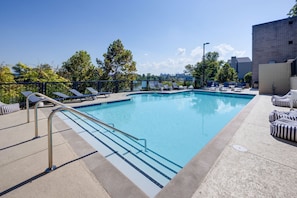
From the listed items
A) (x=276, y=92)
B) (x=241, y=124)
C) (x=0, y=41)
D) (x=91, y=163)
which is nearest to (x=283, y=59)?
(x=276, y=92)

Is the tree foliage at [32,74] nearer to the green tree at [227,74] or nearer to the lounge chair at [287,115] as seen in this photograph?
the lounge chair at [287,115]

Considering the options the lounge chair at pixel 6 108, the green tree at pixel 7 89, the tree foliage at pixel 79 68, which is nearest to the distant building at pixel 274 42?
the tree foliage at pixel 79 68

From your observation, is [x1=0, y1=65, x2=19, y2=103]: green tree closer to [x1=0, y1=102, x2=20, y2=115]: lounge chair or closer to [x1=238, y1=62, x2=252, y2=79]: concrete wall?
[x1=0, y1=102, x2=20, y2=115]: lounge chair

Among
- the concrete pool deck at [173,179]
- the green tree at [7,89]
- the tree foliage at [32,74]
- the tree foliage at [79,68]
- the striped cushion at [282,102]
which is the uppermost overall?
the tree foliage at [79,68]

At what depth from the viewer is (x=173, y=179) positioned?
1916 millimetres

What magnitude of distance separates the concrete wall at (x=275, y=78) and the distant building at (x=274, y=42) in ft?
15.5

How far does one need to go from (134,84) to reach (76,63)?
7546mm

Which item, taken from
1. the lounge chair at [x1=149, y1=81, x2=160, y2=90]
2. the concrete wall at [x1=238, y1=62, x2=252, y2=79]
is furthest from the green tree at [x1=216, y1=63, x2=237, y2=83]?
the lounge chair at [x1=149, y1=81, x2=160, y2=90]

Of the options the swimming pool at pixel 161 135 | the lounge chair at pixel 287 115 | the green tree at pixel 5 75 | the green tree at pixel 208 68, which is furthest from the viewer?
the green tree at pixel 208 68

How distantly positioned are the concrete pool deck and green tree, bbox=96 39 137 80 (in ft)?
48.3

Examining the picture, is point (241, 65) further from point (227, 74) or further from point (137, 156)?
point (137, 156)

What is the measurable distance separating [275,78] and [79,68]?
1812 cm

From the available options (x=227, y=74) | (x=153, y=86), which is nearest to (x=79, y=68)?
(x=153, y=86)

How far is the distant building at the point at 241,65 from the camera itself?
37.0 m
